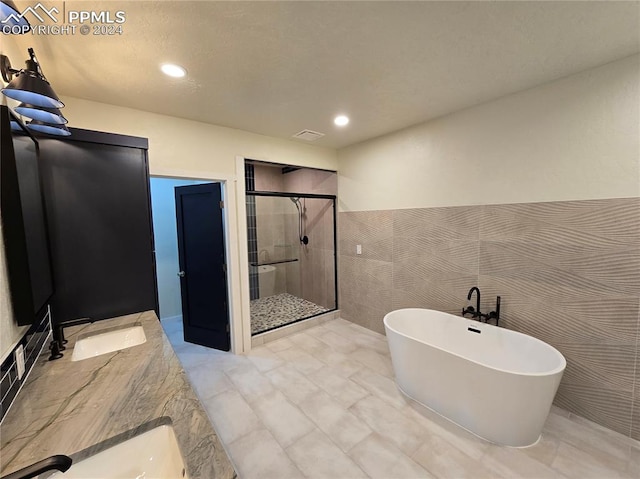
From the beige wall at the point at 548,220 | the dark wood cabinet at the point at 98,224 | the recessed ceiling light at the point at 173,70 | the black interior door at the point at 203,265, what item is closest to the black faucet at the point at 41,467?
the dark wood cabinet at the point at 98,224

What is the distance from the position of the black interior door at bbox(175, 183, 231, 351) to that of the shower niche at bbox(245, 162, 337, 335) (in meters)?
0.85

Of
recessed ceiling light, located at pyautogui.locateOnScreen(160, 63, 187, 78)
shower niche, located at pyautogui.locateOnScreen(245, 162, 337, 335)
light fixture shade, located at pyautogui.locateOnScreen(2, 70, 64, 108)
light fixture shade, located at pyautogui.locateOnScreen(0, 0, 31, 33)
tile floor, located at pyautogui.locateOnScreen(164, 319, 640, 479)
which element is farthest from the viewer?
shower niche, located at pyautogui.locateOnScreen(245, 162, 337, 335)

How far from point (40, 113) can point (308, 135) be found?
7.96 feet

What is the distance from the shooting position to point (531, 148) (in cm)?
221

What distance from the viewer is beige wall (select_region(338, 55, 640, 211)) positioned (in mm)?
1827

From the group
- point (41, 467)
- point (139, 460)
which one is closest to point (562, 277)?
point (139, 460)

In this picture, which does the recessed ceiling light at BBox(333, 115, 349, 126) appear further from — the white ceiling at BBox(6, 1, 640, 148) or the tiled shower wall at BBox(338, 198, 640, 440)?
the tiled shower wall at BBox(338, 198, 640, 440)

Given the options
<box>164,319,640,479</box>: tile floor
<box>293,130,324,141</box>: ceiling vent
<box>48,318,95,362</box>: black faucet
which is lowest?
<box>164,319,640,479</box>: tile floor

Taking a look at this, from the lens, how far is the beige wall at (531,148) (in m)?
1.83

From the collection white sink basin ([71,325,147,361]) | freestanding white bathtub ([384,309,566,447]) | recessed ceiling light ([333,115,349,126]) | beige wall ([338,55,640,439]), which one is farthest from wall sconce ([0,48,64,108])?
beige wall ([338,55,640,439])

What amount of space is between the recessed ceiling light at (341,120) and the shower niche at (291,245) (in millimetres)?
1241

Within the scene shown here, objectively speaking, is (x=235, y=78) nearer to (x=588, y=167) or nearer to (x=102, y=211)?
(x=102, y=211)

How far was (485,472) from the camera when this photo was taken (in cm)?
163

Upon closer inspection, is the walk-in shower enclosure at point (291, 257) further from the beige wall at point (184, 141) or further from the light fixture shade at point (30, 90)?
the light fixture shade at point (30, 90)
